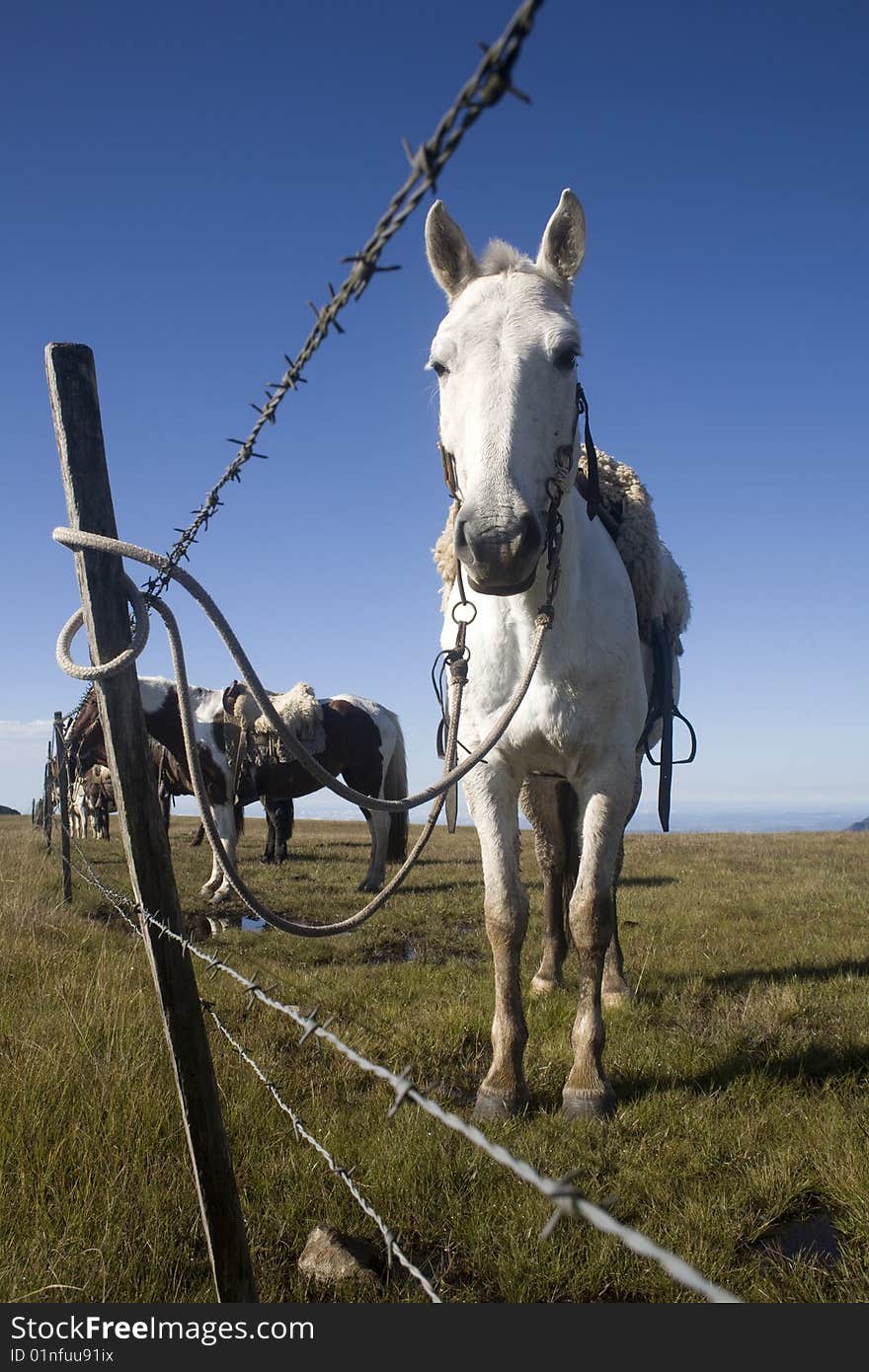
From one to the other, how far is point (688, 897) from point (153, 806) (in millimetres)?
7487

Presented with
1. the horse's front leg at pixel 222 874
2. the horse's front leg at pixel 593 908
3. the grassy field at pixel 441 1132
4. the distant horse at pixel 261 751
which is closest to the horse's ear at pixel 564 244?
the horse's front leg at pixel 593 908

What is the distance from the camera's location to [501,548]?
7.77 ft

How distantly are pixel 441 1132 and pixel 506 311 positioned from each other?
285cm

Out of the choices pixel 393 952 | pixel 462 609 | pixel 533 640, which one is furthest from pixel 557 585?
pixel 393 952

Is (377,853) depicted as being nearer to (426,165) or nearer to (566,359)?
(566,359)

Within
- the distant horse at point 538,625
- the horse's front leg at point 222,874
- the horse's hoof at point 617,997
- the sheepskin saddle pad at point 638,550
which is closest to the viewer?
the distant horse at point 538,625

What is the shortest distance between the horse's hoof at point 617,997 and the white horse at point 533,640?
1.32m

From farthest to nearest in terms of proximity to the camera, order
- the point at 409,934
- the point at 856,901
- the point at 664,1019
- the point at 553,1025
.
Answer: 1. the point at 856,901
2. the point at 409,934
3. the point at 664,1019
4. the point at 553,1025

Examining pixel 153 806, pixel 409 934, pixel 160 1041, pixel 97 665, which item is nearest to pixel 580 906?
pixel 160 1041

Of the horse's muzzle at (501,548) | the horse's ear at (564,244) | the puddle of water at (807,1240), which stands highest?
the horse's ear at (564,244)

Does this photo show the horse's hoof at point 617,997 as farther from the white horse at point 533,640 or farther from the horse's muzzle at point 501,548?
the horse's muzzle at point 501,548

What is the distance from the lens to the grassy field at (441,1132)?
2.23m

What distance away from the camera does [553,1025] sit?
422 centimetres

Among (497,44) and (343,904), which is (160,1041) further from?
(343,904)
